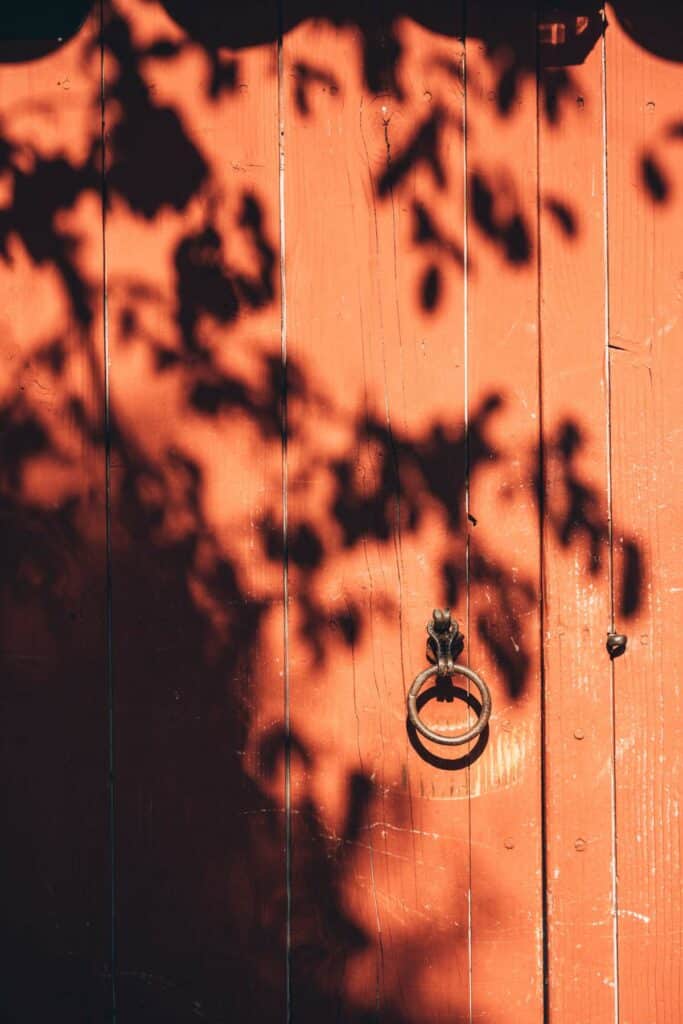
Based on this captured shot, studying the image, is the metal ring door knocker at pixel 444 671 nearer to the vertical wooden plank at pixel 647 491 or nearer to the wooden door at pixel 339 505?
the wooden door at pixel 339 505

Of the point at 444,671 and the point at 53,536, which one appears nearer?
the point at 444,671

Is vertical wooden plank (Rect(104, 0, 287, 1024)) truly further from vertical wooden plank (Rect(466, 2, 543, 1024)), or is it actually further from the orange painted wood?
the orange painted wood

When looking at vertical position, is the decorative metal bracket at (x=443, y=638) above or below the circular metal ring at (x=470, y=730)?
above

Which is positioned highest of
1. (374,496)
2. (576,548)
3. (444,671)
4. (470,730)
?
(374,496)

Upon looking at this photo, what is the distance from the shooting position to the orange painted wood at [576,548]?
1.68m

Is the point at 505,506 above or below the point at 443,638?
above

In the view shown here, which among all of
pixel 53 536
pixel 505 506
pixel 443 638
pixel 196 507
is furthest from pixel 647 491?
pixel 53 536

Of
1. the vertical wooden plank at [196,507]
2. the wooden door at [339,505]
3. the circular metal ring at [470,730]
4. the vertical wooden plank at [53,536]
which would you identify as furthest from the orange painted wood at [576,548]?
the vertical wooden plank at [53,536]

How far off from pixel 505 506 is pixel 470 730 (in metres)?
0.44

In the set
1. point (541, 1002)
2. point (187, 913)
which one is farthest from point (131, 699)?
point (541, 1002)

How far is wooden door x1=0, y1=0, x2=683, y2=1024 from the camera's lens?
169 centimetres

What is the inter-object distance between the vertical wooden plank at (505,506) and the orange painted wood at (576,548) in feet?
0.10

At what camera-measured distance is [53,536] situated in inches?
69.5

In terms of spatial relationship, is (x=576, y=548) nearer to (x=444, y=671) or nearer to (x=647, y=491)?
(x=647, y=491)
